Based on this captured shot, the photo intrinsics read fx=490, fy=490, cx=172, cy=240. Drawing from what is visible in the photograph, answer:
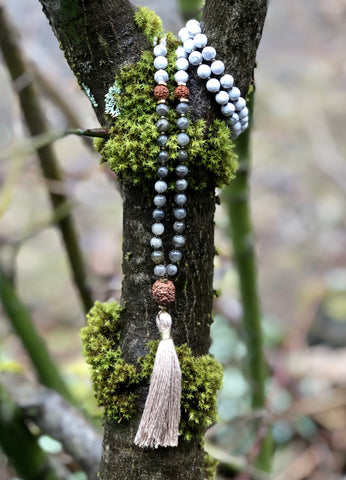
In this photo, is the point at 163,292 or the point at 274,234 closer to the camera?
the point at 163,292

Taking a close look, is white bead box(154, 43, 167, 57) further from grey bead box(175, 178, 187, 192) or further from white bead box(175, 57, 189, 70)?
grey bead box(175, 178, 187, 192)

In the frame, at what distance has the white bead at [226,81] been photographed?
2.02 ft

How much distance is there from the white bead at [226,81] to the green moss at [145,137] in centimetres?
4

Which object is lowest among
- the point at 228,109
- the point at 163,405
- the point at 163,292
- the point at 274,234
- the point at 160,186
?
the point at 163,405

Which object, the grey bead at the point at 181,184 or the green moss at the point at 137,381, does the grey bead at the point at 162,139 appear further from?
the green moss at the point at 137,381

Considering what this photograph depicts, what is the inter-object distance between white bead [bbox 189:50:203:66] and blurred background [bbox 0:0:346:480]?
2.12 feet

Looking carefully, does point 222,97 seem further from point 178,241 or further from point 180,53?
point 178,241

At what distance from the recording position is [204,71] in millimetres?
614

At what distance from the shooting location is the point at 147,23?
Result: 626mm

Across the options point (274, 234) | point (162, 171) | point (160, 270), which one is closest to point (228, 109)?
point (162, 171)

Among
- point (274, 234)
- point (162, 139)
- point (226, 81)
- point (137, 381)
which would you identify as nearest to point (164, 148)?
point (162, 139)

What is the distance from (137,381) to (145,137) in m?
0.32

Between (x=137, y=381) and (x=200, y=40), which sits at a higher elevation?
(x=200, y=40)

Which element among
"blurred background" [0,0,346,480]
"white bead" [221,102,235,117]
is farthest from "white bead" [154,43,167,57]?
"blurred background" [0,0,346,480]
